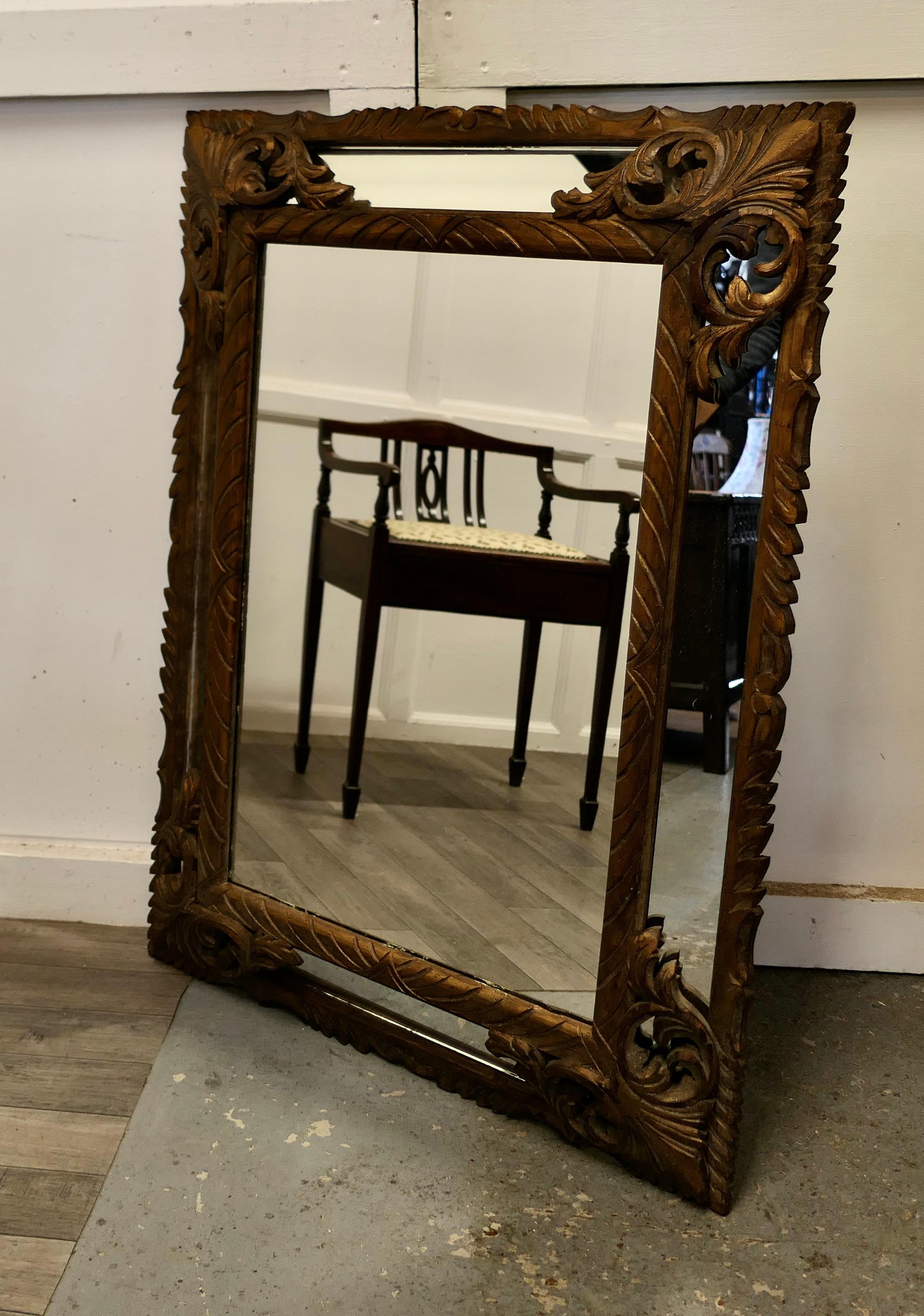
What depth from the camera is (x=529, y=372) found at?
1.48m

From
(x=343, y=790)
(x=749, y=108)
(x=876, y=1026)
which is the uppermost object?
(x=749, y=108)

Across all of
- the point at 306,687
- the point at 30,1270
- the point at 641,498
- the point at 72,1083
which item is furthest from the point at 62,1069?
the point at 641,498

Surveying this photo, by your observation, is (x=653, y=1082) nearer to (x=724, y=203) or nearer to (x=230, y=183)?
(x=724, y=203)

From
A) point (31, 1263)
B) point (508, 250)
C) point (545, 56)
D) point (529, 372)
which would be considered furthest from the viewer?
point (545, 56)

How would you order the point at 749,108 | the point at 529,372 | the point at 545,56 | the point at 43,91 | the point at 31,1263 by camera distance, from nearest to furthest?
the point at 31,1263 → the point at 749,108 → the point at 529,372 → the point at 545,56 → the point at 43,91

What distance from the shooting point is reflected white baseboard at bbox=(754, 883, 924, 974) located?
1931 millimetres

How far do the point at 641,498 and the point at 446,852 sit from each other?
0.57 m

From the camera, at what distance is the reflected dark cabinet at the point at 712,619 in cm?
127

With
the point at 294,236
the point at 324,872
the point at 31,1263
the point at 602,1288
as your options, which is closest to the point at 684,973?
the point at 602,1288

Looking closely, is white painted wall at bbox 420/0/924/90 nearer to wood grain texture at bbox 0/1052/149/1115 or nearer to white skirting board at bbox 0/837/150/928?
white skirting board at bbox 0/837/150/928

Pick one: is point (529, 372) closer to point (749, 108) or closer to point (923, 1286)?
point (749, 108)

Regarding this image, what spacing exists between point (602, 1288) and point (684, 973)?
1.16 feet

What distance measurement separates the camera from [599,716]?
1.40 m

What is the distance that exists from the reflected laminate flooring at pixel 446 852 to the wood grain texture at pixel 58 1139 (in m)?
0.42
